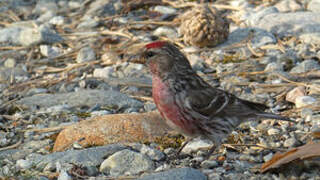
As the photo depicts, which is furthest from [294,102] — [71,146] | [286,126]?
[71,146]

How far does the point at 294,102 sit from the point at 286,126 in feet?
1.94

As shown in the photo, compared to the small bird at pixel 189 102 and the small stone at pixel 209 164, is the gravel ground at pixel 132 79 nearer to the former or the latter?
the small stone at pixel 209 164

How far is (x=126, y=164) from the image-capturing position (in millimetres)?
4242

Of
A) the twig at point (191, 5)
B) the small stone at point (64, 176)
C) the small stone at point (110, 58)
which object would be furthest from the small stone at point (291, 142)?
the twig at point (191, 5)

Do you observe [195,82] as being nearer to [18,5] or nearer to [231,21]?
[231,21]

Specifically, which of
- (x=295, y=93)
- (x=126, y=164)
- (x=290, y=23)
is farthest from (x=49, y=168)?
(x=290, y=23)

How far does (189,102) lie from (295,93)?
1638 millimetres

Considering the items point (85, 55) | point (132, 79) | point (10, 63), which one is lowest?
point (10, 63)

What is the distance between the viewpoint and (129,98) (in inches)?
235

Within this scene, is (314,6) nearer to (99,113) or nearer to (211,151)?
(99,113)

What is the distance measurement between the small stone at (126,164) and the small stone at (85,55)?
3.33 metres

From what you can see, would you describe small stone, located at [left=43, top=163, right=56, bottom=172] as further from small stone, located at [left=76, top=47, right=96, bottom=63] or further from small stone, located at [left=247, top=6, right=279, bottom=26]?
small stone, located at [left=247, top=6, right=279, bottom=26]

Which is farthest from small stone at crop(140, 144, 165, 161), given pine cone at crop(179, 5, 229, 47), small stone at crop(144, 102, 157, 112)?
pine cone at crop(179, 5, 229, 47)

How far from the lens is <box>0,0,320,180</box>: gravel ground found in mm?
4320
